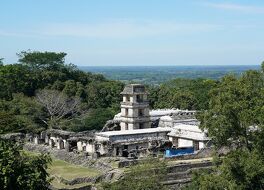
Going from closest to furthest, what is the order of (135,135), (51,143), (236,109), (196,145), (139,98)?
1. (236,109)
2. (196,145)
3. (135,135)
4. (51,143)
5. (139,98)

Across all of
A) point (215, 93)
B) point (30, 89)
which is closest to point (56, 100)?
point (30, 89)

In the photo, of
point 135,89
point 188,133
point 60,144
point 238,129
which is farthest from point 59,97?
point 238,129

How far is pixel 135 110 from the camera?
47.8 metres

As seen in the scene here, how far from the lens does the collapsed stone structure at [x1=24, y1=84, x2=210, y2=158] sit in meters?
39.2

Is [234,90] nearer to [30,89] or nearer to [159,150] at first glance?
[159,150]

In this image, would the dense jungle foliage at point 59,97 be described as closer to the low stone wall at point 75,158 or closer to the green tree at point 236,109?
the low stone wall at point 75,158

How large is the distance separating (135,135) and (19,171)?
21404mm

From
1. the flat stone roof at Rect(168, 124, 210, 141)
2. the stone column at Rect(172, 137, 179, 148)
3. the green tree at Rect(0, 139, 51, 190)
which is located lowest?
the stone column at Rect(172, 137, 179, 148)

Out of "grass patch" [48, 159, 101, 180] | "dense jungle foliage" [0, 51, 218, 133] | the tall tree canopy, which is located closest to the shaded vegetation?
the tall tree canopy

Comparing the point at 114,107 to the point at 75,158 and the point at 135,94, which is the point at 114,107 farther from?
the point at 75,158

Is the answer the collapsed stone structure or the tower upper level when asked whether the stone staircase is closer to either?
the collapsed stone structure

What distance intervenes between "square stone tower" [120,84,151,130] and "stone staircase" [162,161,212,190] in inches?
563

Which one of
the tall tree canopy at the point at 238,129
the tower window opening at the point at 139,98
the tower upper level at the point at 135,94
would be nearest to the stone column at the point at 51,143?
the tower upper level at the point at 135,94

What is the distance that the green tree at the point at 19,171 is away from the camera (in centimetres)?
1944
